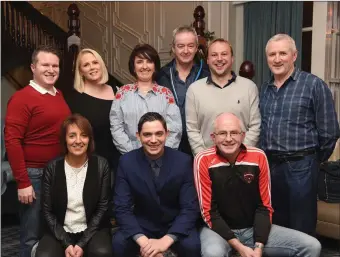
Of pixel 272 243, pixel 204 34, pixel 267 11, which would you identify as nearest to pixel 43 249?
pixel 272 243

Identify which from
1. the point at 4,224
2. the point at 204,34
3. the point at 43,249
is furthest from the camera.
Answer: the point at 204,34

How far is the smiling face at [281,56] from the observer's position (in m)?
2.40

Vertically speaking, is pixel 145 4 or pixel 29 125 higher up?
pixel 145 4

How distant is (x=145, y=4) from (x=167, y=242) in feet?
15.2

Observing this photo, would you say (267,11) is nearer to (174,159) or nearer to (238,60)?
(238,60)

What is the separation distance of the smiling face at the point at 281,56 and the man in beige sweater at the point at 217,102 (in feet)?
0.73

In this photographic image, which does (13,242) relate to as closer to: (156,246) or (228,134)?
(156,246)

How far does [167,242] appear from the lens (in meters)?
2.23

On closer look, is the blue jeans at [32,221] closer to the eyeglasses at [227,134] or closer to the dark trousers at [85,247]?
the dark trousers at [85,247]

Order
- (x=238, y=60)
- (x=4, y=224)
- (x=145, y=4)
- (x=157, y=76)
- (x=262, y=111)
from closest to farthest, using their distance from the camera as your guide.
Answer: (x=262, y=111), (x=157, y=76), (x=4, y=224), (x=238, y=60), (x=145, y=4)

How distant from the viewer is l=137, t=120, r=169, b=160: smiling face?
2.28 meters

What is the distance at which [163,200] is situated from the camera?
235 cm

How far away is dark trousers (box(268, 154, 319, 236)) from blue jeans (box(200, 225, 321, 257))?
7.0 inches

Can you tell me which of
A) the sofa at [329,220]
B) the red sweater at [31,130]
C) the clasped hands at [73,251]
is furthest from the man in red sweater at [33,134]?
the sofa at [329,220]
